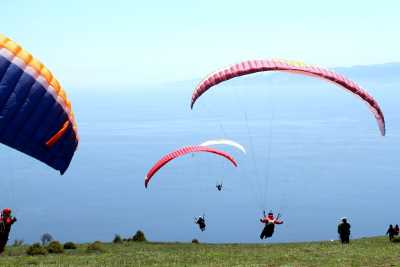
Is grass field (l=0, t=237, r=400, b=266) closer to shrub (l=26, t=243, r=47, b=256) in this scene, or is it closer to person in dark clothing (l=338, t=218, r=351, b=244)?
person in dark clothing (l=338, t=218, r=351, b=244)

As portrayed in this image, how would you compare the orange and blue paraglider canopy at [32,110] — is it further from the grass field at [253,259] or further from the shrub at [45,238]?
the shrub at [45,238]

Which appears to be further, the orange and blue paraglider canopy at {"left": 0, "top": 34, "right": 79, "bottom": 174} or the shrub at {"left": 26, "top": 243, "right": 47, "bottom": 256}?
the shrub at {"left": 26, "top": 243, "right": 47, "bottom": 256}

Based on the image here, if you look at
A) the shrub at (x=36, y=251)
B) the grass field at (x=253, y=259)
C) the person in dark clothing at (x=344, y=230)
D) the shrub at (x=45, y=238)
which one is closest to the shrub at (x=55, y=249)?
the shrub at (x=36, y=251)

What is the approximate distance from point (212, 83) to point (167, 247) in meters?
16.8

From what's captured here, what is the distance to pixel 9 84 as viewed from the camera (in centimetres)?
1786

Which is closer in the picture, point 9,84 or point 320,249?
point 9,84

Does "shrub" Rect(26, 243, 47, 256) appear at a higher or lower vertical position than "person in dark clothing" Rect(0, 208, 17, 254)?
lower

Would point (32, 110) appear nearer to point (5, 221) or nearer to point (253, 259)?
point (5, 221)

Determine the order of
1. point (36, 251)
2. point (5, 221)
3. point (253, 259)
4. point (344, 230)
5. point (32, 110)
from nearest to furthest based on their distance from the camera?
point (32, 110)
point (5, 221)
point (253, 259)
point (344, 230)
point (36, 251)

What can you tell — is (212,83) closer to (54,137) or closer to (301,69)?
(301,69)

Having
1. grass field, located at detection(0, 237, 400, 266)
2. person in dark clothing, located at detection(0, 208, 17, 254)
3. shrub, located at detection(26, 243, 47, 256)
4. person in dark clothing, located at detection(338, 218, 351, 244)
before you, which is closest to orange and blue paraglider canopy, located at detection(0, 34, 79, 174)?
person in dark clothing, located at detection(0, 208, 17, 254)

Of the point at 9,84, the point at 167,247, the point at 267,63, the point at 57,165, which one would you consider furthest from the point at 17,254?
the point at 267,63

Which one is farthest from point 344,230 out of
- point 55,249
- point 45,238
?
point 45,238

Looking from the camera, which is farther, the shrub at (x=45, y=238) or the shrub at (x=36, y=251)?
the shrub at (x=45, y=238)
